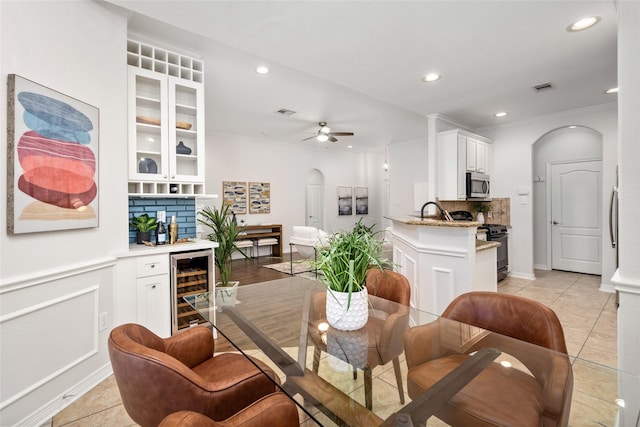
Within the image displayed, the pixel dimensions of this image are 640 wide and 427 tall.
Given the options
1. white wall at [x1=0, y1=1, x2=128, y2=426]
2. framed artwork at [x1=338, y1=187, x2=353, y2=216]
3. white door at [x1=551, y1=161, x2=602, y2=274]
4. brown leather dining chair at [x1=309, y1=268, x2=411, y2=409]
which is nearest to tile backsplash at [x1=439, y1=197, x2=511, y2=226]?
white door at [x1=551, y1=161, x2=602, y2=274]

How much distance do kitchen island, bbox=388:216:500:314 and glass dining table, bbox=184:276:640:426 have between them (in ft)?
3.48

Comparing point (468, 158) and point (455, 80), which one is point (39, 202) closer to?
point (455, 80)

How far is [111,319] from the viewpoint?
2393 millimetres

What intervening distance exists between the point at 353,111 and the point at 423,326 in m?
4.49

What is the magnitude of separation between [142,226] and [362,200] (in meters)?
7.76

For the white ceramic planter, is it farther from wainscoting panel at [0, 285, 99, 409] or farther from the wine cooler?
the wine cooler

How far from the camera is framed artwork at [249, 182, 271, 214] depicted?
7.47m

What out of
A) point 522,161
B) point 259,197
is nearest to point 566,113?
point 522,161

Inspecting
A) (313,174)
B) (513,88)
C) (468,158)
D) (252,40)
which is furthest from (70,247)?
(313,174)

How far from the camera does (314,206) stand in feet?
29.4

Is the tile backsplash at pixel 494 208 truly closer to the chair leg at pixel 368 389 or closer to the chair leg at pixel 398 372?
the chair leg at pixel 398 372

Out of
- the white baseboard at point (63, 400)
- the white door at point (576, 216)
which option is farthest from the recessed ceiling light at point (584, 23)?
the white baseboard at point (63, 400)

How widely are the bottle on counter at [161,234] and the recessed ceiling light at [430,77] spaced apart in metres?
3.25

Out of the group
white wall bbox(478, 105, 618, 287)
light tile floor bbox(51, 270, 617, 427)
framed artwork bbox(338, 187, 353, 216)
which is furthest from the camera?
framed artwork bbox(338, 187, 353, 216)
